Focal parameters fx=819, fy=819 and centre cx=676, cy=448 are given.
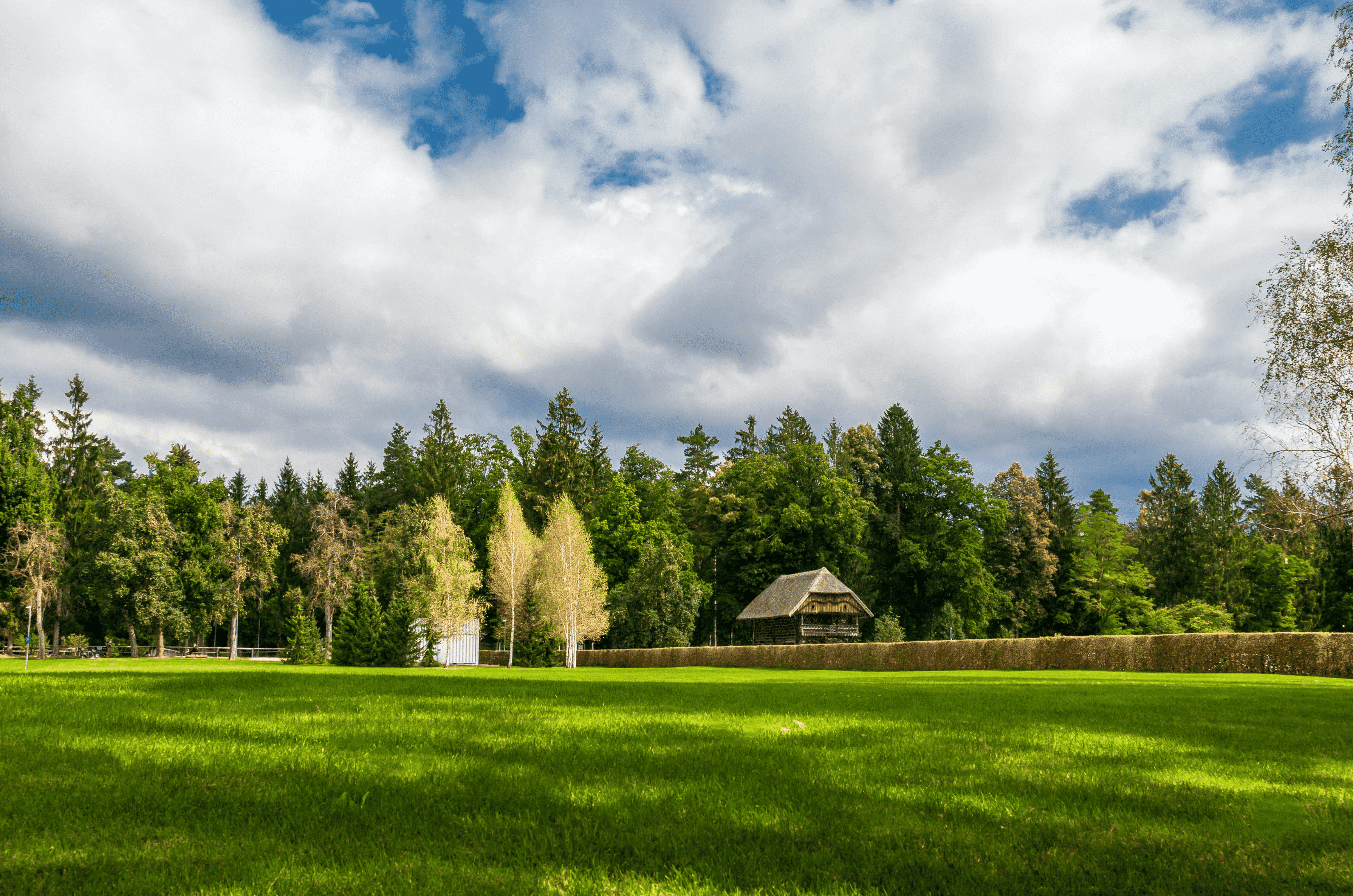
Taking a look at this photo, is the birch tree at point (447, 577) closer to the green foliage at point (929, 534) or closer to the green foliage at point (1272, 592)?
the green foliage at point (929, 534)

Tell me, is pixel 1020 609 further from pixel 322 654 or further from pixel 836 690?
pixel 836 690

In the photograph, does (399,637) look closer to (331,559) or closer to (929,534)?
(331,559)

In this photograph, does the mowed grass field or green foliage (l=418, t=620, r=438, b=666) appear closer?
the mowed grass field

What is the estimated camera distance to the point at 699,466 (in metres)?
88.4

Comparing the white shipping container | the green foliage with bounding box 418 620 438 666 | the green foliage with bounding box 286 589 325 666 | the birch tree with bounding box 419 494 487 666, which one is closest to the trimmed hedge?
the birch tree with bounding box 419 494 487 666

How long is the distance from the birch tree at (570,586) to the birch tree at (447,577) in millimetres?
4913

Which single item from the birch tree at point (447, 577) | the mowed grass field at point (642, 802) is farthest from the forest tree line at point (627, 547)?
the mowed grass field at point (642, 802)

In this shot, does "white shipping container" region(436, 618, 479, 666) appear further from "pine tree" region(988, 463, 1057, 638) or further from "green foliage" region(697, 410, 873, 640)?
"pine tree" region(988, 463, 1057, 638)

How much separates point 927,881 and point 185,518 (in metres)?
67.8

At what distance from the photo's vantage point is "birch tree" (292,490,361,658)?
6425cm

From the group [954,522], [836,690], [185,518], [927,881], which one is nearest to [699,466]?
[954,522]

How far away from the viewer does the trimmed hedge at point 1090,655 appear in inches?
1222

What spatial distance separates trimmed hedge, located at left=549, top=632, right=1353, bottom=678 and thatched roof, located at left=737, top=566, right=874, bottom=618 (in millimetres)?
9440

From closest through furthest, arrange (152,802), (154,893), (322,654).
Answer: (154,893)
(152,802)
(322,654)
